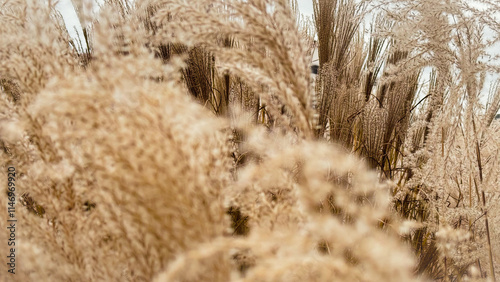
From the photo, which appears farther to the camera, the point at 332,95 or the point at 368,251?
the point at 332,95

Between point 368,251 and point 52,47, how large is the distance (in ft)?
1.84

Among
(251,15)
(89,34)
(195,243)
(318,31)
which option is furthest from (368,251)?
(89,34)

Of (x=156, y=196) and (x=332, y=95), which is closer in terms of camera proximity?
(x=156, y=196)

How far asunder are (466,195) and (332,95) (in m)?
0.72

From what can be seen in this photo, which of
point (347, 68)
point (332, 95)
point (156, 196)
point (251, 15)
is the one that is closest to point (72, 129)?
point (156, 196)

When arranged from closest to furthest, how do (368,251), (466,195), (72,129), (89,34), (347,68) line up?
(368,251) → (72,129) → (466,195) → (89,34) → (347,68)

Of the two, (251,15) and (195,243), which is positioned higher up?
(251,15)

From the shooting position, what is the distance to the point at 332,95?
161cm

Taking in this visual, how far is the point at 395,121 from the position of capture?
161cm

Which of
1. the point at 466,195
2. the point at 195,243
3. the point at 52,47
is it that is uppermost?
the point at 52,47

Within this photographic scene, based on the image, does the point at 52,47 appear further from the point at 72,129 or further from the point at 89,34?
the point at 89,34

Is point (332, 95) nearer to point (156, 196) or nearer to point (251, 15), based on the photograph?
point (251, 15)

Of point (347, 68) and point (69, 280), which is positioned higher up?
point (347, 68)

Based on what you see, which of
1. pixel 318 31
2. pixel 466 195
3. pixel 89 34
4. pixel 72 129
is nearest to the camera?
pixel 72 129
